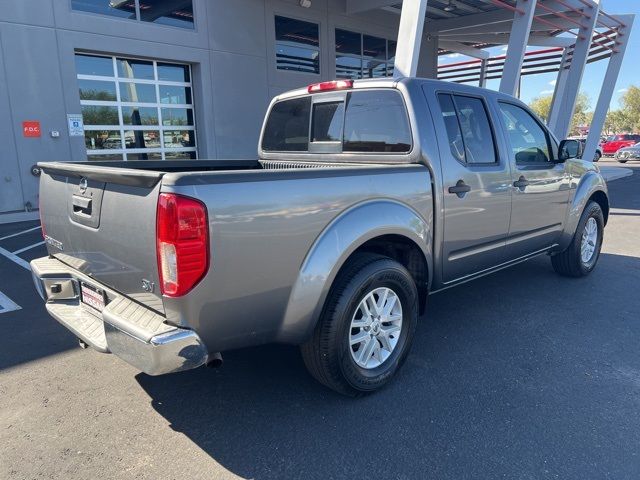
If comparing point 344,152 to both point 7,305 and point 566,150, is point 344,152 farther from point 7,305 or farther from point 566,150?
point 7,305

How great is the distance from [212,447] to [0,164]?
992cm

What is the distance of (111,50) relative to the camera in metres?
10.8

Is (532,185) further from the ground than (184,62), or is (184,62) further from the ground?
(184,62)

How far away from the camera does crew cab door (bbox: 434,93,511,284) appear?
3.48 metres

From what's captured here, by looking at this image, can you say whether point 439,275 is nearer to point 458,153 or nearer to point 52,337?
point 458,153

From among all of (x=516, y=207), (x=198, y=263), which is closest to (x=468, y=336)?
(x=516, y=207)

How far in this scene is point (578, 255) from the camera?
524 centimetres

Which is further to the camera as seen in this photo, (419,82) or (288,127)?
(288,127)

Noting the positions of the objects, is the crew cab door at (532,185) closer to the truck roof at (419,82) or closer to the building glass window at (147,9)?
the truck roof at (419,82)

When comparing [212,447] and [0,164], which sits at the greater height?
[0,164]

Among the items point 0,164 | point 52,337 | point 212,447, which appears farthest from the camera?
point 0,164

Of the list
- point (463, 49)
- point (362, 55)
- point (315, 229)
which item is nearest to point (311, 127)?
point (315, 229)

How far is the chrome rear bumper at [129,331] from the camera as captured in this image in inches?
86.3

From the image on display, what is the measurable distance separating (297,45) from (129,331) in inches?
559
